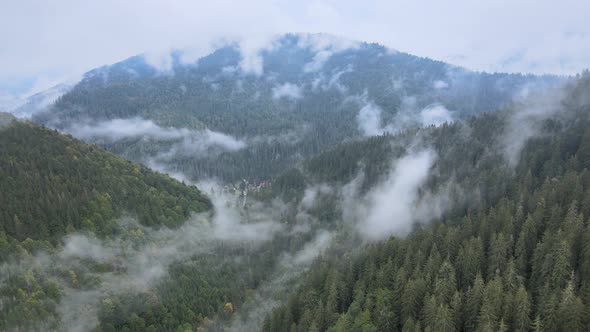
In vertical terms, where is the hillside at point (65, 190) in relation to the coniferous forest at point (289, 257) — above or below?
above

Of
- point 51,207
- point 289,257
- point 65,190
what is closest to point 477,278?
point 289,257

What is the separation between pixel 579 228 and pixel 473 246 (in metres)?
23.5

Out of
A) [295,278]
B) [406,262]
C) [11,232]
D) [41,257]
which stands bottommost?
[295,278]

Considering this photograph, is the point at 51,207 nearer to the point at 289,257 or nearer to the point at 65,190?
the point at 65,190

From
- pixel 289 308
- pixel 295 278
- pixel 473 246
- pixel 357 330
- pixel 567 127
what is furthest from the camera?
pixel 567 127

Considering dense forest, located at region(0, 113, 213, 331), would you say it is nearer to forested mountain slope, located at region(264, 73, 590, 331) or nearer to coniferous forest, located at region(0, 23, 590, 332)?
coniferous forest, located at region(0, 23, 590, 332)

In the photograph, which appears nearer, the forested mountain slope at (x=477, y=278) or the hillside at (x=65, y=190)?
the forested mountain slope at (x=477, y=278)

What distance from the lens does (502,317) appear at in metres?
84.4

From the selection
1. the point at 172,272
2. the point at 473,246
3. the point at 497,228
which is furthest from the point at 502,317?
the point at 172,272

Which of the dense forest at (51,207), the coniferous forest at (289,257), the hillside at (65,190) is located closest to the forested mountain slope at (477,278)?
the coniferous forest at (289,257)

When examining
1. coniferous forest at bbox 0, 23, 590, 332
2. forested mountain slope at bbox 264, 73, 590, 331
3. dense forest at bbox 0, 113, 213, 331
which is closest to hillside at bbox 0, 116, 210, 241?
dense forest at bbox 0, 113, 213, 331

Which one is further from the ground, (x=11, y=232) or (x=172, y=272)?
(x=11, y=232)

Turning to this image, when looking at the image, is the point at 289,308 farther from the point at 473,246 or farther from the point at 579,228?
the point at 579,228

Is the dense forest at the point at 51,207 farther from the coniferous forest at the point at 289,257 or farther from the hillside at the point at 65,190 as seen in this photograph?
the coniferous forest at the point at 289,257
